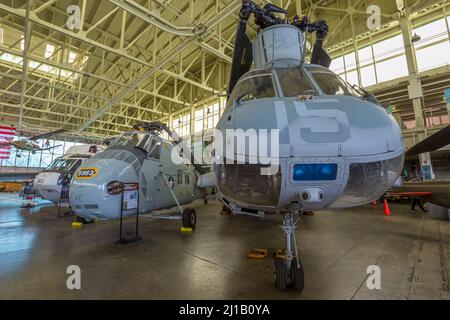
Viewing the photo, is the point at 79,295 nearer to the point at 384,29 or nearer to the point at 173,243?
the point at 173,243

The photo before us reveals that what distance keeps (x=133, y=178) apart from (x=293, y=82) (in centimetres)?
449

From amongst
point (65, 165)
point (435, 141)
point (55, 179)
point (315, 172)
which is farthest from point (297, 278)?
point (65, 165)

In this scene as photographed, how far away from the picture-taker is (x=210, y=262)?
12.1 ft

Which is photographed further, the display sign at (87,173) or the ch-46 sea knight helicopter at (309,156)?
the display sign at (87,173)

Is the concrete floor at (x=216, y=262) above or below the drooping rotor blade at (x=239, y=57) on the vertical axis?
below

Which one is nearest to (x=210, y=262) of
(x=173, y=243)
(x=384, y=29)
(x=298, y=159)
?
(x=173, y=243)

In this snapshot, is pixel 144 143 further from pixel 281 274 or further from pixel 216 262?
pixel 281 274

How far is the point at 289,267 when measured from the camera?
A: 2729 millimetres

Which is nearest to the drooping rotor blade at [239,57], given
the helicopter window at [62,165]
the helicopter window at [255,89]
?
the helicopter window at [255,89]

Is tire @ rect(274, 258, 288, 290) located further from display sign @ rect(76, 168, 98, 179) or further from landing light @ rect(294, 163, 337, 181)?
display sign @ rect(76, 168, 98, 179)

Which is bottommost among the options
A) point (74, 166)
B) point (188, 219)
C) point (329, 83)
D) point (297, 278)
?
point (297, 278)

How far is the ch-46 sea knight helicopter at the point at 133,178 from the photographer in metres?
4.71

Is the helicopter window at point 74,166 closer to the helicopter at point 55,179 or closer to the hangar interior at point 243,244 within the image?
the helicopter at point 55,179

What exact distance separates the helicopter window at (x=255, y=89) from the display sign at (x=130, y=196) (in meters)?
3.68
